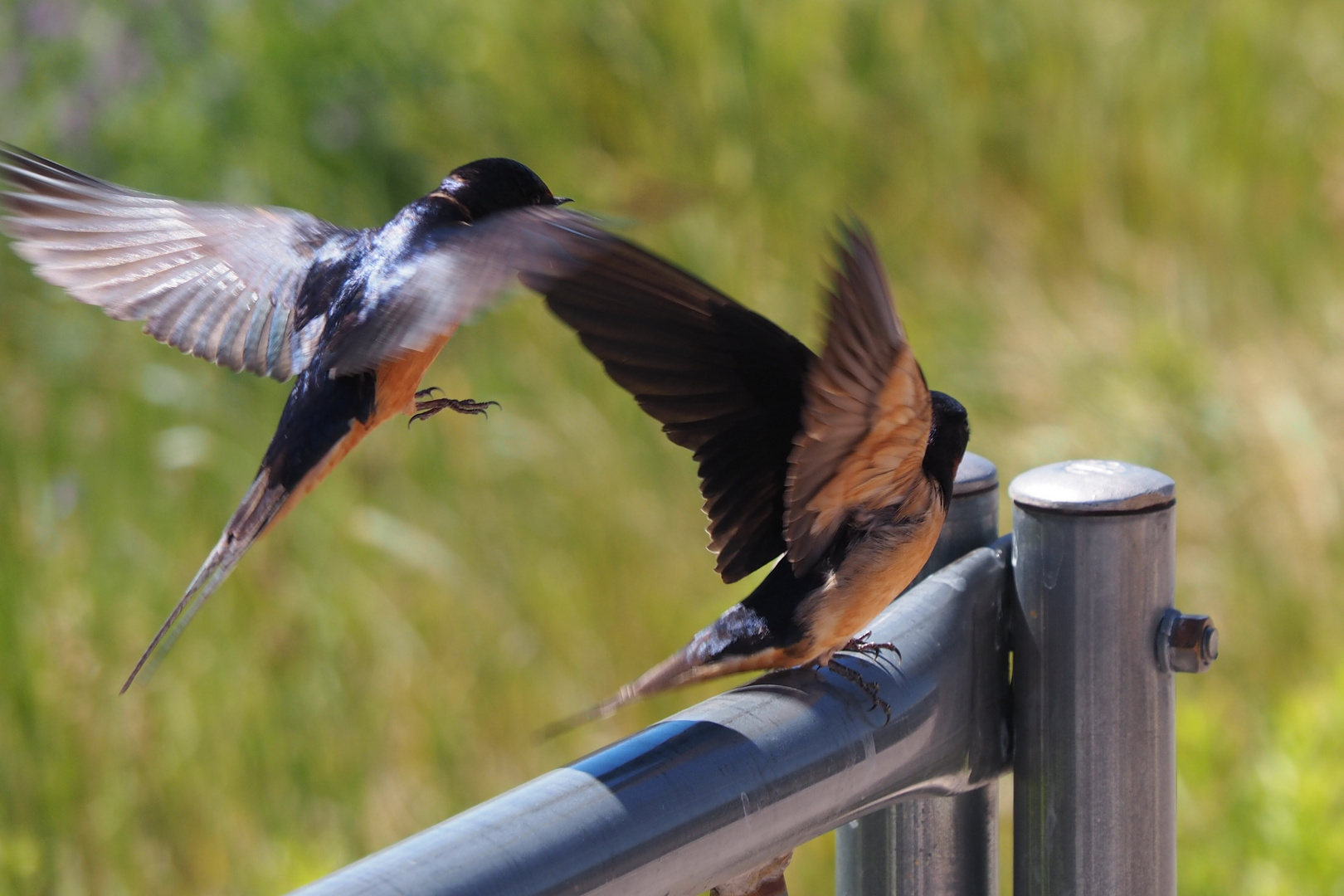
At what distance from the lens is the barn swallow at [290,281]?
1.41 m

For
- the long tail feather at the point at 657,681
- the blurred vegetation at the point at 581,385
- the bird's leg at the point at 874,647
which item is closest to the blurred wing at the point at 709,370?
the long tail feather at the point at 657,681

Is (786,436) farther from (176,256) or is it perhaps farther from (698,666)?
(176,256)

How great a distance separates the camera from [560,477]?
3799 millimetres

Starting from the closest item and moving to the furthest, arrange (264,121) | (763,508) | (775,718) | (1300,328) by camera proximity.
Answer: (775,718)
(763,508)
(1300,328)
(264,121)

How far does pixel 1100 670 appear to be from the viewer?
1282mm

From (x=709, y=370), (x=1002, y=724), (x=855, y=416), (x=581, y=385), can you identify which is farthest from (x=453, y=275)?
(x=581, y=385)

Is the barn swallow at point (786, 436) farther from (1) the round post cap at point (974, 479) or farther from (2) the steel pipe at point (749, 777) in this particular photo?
(2) the steel pipe at point (749, 777)

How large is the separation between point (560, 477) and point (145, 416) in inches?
47.7

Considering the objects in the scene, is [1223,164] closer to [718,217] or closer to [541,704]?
[718,217]

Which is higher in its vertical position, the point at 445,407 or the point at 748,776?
the point at 445,407

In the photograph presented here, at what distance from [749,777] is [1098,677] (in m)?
0.40

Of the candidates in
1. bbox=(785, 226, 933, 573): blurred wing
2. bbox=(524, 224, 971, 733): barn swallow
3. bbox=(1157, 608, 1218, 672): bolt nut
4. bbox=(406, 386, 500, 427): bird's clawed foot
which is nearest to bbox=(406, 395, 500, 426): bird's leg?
bbox=(406, 386, 500, 427): bird's clawed foot

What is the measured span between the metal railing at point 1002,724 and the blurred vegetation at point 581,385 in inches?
41.5

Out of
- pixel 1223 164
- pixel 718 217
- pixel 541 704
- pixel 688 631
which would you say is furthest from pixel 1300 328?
pixel 541 704
